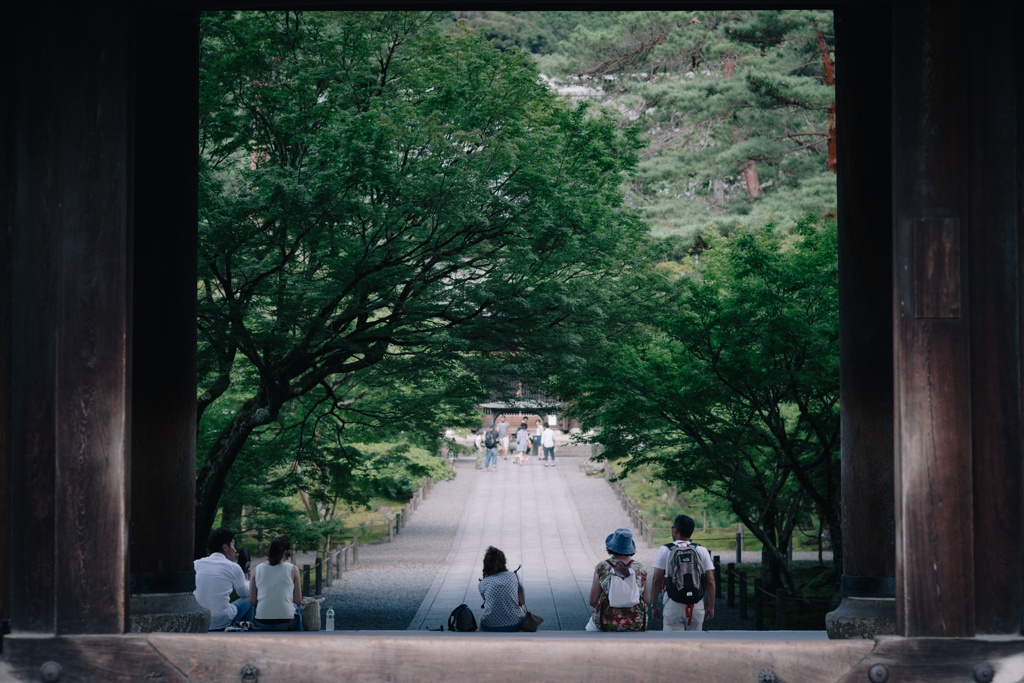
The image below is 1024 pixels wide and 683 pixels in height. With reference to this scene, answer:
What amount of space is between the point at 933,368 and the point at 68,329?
9.64 ft

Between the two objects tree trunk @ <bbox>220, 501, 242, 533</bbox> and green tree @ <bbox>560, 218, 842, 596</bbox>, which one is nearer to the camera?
green tree @ <bbox>560, 218, 842, 596</bbox>

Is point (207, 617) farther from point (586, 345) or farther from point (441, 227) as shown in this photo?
point (586, 345)

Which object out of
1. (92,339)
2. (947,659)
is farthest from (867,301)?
(92,339)

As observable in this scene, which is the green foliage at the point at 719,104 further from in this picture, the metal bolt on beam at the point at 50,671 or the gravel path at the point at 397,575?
the metal bolt on beam at the point at 50,671

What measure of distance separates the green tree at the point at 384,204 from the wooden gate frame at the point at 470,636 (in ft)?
20.2

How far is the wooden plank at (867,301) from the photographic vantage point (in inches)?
166

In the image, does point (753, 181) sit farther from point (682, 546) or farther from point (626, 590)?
point (626, 590)

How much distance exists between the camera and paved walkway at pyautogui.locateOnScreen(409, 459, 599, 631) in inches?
517

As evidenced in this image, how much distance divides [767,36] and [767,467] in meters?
13.8

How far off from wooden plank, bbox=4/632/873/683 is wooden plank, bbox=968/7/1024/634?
507 millimetres

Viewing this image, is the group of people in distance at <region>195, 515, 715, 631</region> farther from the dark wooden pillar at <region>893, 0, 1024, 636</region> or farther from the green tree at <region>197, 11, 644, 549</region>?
the green tree at <region>197, 11, 644, 549</region>

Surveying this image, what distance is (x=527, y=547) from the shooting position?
18.8 metres

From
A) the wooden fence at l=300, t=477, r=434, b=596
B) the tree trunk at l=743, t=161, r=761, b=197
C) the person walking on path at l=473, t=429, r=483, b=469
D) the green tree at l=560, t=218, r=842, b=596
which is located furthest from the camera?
the person walking on path at l=473, t=429, r=483, b=469

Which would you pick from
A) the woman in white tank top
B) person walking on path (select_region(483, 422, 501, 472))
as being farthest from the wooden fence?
the woman in white tank top
